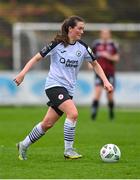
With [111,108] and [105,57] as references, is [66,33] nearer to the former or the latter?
[105,57]

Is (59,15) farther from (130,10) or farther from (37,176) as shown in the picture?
(37,176)

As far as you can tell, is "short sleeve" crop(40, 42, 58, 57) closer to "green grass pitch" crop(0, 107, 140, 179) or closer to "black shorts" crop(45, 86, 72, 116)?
"black shorts" crop(45, 86, 72, 116)

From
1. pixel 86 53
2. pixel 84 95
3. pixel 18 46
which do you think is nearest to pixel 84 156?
pixel 86 53

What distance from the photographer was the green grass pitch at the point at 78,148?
10.1 m

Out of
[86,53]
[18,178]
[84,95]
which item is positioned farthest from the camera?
[84,95]

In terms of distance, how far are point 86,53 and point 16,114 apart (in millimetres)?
10855

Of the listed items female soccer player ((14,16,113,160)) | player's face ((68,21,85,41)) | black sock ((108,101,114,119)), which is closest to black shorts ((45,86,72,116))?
female soccer player ((14,16,113,160))

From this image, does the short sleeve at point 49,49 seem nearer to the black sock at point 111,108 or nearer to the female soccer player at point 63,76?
the female soccer player at point 63,76

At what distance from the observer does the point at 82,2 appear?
34.4 meters

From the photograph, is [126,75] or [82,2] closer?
[126,75]

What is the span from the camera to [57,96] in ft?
37.4

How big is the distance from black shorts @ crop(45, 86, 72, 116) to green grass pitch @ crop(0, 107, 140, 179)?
0.81 meters

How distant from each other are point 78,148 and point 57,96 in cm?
221

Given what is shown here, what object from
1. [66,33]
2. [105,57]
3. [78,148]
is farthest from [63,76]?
[105,57]
